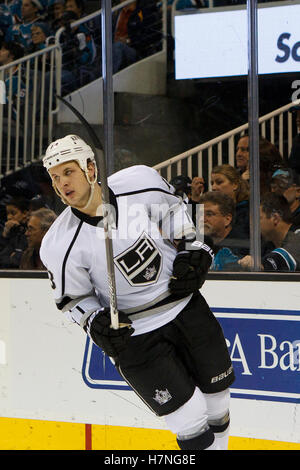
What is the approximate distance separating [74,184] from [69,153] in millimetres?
98

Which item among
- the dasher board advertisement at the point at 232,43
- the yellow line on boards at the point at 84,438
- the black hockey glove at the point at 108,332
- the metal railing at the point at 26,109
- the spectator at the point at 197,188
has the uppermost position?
the dasher board advertisement at the point at 232,43

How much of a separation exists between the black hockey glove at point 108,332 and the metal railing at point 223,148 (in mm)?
752

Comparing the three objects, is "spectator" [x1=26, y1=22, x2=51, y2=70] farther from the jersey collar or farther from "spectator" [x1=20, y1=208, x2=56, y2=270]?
the jersey collar

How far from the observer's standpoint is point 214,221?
99.0 inches

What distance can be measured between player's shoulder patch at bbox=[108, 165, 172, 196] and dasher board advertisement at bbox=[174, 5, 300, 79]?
0.57 metres

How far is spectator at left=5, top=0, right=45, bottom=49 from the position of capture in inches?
108

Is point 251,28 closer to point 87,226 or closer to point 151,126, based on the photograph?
point 151,126

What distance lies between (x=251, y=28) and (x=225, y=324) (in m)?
1.08

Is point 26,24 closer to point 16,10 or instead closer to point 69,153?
point 16,10

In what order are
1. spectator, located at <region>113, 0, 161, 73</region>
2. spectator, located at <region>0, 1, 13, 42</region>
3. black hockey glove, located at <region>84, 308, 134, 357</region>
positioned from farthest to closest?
1. spectator, located at <region>0, 1, 13, 42</region>
2. spectator, located at <region>113, 0, 161, 73</region>
3. black hockey glove, located at <region>84, 308, 134, 357</region>

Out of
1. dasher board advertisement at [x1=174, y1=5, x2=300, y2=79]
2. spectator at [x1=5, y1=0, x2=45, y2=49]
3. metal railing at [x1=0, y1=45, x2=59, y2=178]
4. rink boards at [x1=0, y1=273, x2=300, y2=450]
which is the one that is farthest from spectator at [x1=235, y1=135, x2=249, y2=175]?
spectator at [x1=5, y1=0, x2=45, y2=49]

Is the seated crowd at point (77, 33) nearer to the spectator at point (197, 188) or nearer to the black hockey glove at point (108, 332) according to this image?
the spectator at point (197, 188)

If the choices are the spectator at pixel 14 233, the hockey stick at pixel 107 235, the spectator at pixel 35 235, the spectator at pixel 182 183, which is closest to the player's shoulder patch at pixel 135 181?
the hockey stick at pixel 107 235

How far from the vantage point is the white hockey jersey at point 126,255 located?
2.03m
